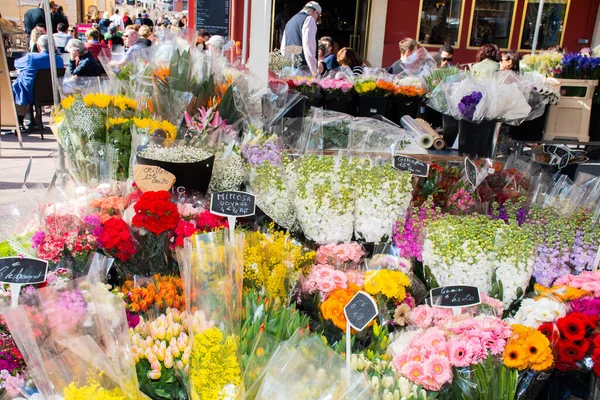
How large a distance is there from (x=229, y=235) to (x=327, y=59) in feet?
24.3

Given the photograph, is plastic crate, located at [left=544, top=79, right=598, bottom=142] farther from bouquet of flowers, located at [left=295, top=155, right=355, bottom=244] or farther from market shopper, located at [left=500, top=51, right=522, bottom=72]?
market shopper, located at [left=500, top=51, right=522, bottom=72]

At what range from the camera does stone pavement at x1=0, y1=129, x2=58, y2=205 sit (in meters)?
5.37

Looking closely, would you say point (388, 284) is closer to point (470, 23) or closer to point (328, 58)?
point (328, 58)

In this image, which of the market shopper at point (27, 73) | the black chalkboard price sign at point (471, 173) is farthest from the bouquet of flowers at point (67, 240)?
the market shopper at point (27, 73)

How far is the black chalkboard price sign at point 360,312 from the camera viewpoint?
1488 mm

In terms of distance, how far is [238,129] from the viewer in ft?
9.49

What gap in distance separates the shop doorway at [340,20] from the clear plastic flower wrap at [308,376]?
11.7m

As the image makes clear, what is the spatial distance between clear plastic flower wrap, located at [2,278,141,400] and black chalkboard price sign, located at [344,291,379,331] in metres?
0.57

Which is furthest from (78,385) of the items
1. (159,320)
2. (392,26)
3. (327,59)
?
(392,26)

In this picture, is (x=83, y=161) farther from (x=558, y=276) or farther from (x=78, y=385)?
(x=558, y=276)

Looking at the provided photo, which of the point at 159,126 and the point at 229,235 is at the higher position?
the point at 159,126

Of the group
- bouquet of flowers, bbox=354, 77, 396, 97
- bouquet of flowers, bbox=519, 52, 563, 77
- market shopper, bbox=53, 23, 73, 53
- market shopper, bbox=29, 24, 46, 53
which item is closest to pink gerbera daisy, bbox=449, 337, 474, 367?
bouquet of flowers, bbox=519, 52, 563, 77

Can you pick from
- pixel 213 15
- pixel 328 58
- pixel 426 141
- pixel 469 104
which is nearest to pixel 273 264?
pixel 469 104

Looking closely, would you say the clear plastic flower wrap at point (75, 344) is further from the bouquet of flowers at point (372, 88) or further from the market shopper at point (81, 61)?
the market shopper at point (81, 61)
